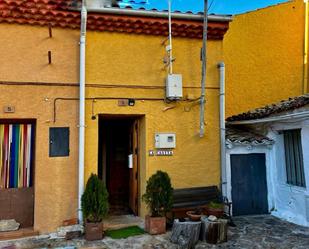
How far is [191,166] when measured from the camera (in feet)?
26.9

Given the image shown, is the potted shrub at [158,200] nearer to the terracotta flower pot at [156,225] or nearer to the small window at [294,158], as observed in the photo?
the terracotta flower pot at [156,225]

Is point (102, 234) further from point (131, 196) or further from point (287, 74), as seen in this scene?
point (287, 74)

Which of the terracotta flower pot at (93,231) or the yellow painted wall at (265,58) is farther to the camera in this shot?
the yellow painted wall at (265,58)

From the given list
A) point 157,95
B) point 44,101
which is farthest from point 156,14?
point 44,101

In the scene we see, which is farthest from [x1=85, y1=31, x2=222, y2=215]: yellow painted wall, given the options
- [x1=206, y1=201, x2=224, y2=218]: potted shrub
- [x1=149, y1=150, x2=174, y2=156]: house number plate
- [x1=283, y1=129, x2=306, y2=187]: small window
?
[x1=283, y1=129, x2=306, y2=187]: small window

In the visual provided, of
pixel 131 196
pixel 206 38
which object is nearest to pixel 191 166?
pixel 131 196

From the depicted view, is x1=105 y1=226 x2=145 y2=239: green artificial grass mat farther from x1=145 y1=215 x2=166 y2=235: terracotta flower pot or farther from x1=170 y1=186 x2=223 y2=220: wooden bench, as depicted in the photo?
x1=170 y1=186 x2=223 y2=220: wooden bench

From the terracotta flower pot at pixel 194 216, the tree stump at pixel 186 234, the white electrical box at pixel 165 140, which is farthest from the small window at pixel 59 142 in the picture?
the terracotta flower pot at pixel 194 216

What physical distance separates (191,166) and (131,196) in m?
2.19

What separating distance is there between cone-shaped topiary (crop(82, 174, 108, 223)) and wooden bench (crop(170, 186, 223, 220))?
185cm

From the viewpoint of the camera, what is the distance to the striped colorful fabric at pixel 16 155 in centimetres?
730

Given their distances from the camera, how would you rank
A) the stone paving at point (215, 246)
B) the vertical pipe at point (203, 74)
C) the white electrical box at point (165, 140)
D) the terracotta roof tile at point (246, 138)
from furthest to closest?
the terracotta roof tile at point (246, 138) < the white electrical box at point (165, 140) < the vertical pipe at point (203, 74) < the stone paving at point (215, 246)

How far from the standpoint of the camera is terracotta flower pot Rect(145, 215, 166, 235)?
714cm

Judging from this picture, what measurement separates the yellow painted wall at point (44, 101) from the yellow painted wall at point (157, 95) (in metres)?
0.48
